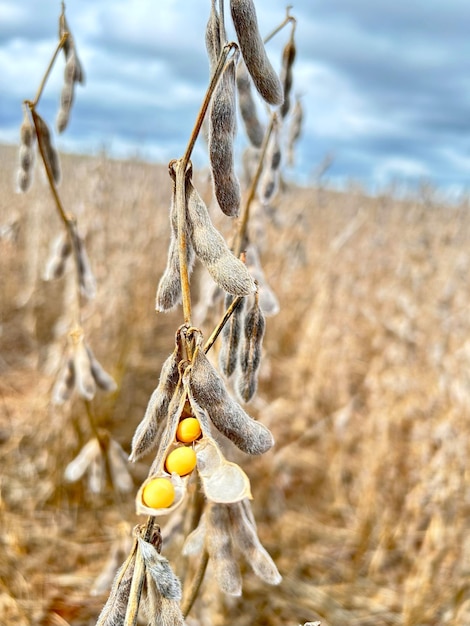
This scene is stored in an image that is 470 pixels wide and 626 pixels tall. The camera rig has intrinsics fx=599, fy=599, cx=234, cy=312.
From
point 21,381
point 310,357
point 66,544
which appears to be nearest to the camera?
point 66,544

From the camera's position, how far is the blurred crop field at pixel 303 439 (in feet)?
7.22

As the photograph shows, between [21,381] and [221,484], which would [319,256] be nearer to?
[21,381]

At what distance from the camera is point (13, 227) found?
2.31 meters

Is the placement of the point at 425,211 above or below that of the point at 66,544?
above

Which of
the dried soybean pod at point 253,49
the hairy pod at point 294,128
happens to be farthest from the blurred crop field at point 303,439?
the dried soybean pod at point 253,49

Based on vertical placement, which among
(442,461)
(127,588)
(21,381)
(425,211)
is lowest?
(21,381)

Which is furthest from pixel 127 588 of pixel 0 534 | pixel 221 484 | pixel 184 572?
pixel 0 534

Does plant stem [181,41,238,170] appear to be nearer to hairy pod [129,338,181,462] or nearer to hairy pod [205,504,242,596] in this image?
hairy pod [129,338,181,462]

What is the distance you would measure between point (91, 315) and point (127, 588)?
2.58 m

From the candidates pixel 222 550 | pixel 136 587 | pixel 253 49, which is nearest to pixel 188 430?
pixel 136 587

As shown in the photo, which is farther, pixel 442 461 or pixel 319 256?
pixel 319 256

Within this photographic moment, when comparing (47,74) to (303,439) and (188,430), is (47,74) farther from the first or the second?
(303,439)

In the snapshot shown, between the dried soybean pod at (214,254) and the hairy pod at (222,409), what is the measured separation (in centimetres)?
10

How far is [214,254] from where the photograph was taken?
696mm
